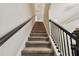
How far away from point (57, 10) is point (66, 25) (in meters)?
0.69

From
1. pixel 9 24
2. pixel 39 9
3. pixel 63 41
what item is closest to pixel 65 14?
pixel 63 41

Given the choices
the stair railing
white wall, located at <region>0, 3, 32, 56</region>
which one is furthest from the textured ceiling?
white wall, located at <region>0, 3, 32, 56</region>

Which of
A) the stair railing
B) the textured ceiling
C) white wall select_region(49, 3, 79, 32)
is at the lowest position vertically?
the stair railing

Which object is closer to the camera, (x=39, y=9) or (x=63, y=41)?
(x=63, y=41)

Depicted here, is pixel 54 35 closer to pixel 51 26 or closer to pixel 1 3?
pixel 51 26

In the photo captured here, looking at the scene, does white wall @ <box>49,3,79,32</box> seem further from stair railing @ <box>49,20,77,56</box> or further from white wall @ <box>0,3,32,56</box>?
white wall @ <box>0,3,32,56</box>

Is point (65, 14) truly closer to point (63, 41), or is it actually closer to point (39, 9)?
point (63, 41)

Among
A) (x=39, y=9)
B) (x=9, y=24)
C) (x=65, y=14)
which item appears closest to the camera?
(x=9, y=24)

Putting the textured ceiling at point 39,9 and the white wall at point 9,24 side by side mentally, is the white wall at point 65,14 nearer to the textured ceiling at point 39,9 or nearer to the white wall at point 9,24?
the white wall at point 9,24

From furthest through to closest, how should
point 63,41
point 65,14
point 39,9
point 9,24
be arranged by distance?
point 39,9 < point 65,14 < point 63,41 < point 9,24

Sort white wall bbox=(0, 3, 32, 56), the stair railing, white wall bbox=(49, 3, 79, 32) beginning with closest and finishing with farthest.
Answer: white wall bbox=(0, 3, 32, 56), the stair railing, white wall bbox=(49, 3, 79, 32)

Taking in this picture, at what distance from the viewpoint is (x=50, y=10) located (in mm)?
4641

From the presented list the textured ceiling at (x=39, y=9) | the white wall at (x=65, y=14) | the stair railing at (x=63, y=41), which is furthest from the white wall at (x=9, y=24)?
the textured ceiling at (x=39, y=9)

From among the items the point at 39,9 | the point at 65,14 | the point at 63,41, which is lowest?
the point at 63,41
